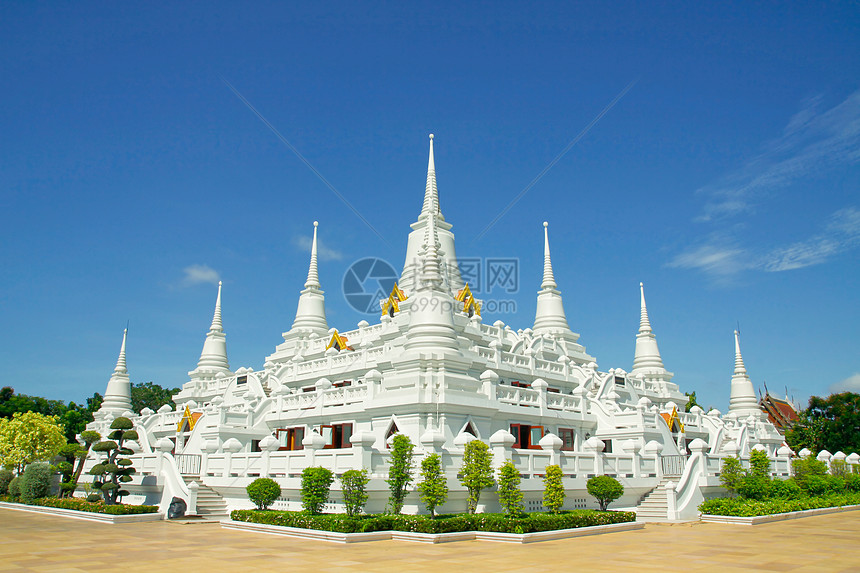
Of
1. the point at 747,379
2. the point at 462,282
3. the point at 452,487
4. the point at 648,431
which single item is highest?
the point at 462,282

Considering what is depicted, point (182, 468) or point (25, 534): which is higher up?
point (182, 468)

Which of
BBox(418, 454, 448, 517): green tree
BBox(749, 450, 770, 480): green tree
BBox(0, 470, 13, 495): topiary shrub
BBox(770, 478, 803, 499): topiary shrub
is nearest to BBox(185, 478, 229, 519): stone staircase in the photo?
BBox(418, 454, 448, 517): green tree

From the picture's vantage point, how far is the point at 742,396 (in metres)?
58.3

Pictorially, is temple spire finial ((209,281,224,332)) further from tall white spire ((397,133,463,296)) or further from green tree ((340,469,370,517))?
green tree ((340,469,370,517))

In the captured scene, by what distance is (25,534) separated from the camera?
23.0 metres

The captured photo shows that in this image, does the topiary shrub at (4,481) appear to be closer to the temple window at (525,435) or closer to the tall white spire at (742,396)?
the temple window at (525,435)

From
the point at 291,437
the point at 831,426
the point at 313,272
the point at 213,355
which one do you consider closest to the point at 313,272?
the point at 313,272

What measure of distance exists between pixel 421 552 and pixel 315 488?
22.5 feet

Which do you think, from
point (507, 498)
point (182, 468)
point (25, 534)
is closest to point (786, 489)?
point (507, 498)

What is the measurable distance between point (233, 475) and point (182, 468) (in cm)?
513

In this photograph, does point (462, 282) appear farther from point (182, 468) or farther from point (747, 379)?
point (747, 379)

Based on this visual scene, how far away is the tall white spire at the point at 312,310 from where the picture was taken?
56.1m

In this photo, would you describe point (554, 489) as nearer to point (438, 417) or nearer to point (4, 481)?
point (438, 417)

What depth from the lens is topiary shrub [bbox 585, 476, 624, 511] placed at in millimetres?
27297
